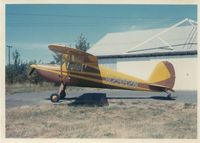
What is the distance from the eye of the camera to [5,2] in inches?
192

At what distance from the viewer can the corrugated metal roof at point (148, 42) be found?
545 centimetres

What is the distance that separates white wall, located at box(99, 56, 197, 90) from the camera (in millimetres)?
5314

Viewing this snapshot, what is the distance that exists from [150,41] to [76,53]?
4.61 feet

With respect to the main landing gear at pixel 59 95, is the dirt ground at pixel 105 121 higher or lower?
lower

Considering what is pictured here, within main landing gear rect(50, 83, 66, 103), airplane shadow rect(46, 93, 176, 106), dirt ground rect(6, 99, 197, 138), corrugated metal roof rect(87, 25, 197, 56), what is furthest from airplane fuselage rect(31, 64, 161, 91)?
dirt ground rect(6, 99, 197, 138)

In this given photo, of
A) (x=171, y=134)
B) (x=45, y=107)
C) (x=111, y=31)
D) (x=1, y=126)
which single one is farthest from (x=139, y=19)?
(x=1, y=126)

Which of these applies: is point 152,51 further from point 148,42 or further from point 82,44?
point 82,44

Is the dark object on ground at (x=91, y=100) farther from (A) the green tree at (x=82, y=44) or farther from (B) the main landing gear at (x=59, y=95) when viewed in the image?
(A) the green tree at (x=82, y=44)

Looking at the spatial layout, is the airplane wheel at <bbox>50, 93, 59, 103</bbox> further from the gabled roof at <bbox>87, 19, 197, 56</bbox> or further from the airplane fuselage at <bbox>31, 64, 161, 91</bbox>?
the gabled roof at <bbox>87, 19, 197, 56</bbox>

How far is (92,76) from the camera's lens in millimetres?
6301

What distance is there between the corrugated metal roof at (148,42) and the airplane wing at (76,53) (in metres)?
0.30

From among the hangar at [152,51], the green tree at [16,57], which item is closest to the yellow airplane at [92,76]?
the hangar at [152,51]

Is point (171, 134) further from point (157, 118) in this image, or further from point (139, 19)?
point (139, 19)

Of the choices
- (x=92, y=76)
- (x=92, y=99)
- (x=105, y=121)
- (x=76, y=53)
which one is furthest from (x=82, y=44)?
(x=105, y=121)
